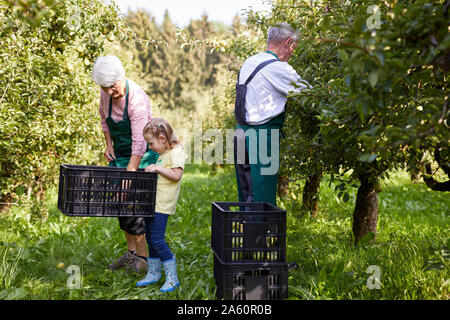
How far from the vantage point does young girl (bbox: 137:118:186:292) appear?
3.22 metres

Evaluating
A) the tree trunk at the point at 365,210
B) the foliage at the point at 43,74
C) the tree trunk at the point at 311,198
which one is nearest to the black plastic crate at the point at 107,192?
the foliage at the point at 43,74

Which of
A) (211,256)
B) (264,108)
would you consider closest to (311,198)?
(211,256)

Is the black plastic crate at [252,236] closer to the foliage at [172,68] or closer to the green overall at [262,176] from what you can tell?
the green overall at [262,176]

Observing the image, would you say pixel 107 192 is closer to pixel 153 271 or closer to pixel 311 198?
pixel 153 271

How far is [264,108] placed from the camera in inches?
131

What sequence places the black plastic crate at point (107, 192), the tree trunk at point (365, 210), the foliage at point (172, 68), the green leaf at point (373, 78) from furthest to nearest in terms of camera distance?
the foliage at point (172, 68) → the tree trunk at point (365, 210) → the black plastic crate at point (107, 192) → the green leaf at point (373, 78)

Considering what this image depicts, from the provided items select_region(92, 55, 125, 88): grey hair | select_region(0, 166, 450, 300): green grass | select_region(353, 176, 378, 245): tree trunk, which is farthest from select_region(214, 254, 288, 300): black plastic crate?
select_region(353, 176, 378, 245): tree trunk

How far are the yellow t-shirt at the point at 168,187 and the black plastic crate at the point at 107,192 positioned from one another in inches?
4.4

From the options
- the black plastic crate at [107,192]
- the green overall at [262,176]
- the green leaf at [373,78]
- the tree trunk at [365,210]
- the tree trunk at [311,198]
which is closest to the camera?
the green leaf at [373,78]

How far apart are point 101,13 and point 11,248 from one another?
245 cm

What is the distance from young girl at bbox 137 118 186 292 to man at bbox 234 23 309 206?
21.5 inches

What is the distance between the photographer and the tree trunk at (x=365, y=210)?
4332 millimetres
